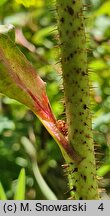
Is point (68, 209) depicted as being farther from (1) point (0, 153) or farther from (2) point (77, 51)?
(1) point (0, 153)

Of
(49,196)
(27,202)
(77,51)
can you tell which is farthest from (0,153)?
(77,51)

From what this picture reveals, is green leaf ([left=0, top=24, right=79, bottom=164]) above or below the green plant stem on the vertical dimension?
above

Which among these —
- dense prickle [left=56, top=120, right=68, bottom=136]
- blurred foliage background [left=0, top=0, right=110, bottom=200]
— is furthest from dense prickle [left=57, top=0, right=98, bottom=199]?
blurred foliage background [left=0, top=0, right=110, bottom=200]

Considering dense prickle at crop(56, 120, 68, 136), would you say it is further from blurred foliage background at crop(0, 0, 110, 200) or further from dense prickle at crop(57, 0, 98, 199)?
blurred foliage background at crop(0, 0, 110, 200)

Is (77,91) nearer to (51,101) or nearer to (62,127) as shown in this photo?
(62,127)

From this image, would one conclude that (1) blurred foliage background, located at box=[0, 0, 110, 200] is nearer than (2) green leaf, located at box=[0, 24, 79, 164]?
No
